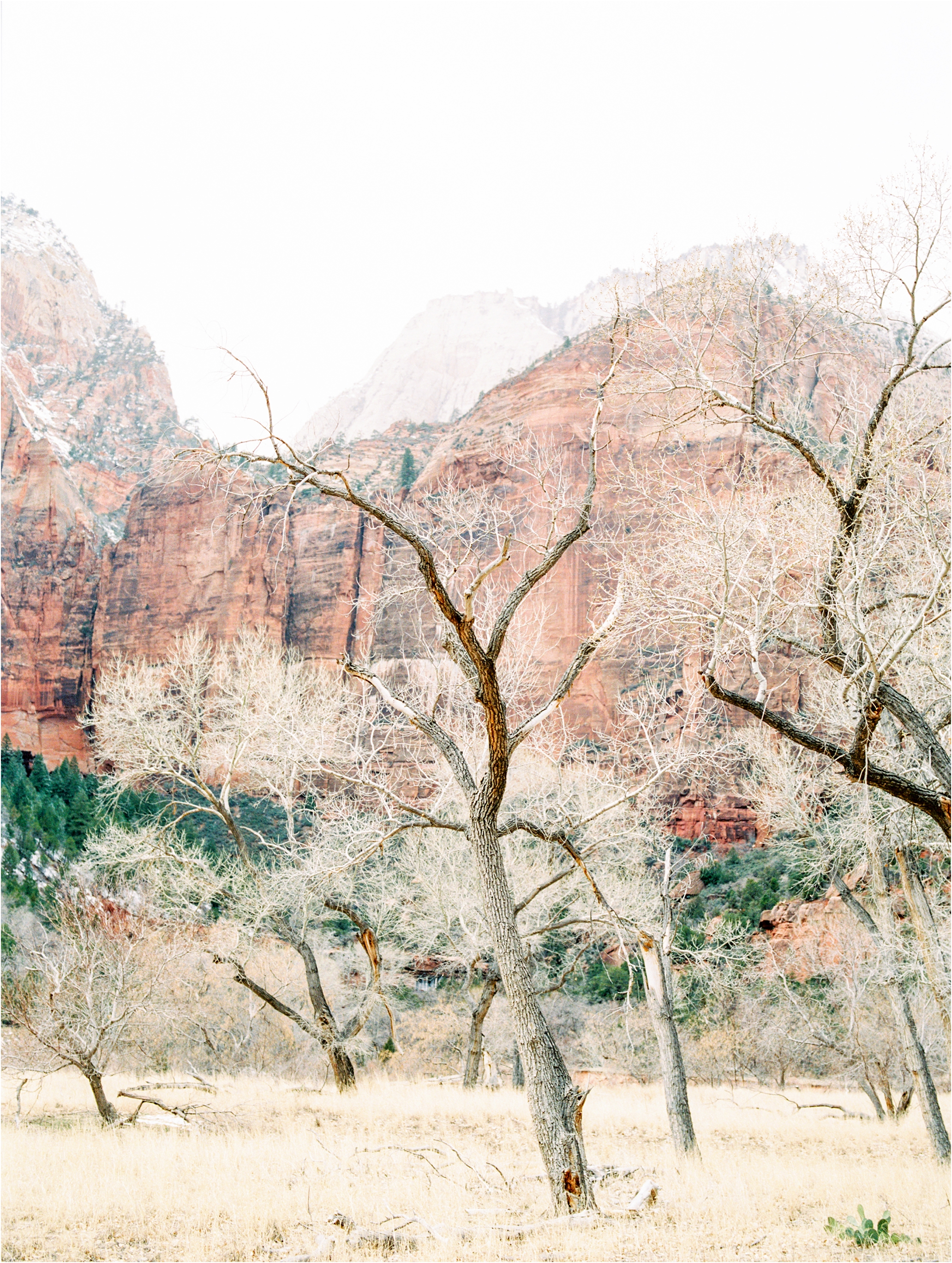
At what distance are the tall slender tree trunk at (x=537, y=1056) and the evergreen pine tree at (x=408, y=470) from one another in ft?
173

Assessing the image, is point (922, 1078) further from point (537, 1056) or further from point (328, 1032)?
point (328, 1032)

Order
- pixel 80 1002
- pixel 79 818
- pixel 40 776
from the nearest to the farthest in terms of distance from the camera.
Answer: pixel 80 1002 < pixel 79 818 < pixel 40 776

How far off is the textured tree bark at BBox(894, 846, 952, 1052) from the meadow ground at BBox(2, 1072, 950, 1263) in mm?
2010

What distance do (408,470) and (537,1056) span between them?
55.8 metres

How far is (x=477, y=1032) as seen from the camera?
16.5m

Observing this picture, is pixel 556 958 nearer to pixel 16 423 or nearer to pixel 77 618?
pixel 77 618

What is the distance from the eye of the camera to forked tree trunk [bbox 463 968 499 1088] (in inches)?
635

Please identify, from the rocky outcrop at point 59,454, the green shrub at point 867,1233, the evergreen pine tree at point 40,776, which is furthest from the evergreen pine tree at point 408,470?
the green shrub at point 867,1233

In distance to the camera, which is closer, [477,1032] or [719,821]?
[477,1032]

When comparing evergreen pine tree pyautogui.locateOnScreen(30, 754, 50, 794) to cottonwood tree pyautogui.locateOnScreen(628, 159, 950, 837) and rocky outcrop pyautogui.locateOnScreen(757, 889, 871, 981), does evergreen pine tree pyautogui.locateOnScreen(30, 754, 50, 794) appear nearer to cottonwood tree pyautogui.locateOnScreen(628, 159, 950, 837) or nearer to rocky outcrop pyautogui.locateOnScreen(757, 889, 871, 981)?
rocky outcrop pyautogui.locateOnScreen(757, 889, 871, 981)

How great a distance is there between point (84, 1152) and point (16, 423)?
68641 mm

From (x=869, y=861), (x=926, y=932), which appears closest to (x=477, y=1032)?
(x=869, y=861)

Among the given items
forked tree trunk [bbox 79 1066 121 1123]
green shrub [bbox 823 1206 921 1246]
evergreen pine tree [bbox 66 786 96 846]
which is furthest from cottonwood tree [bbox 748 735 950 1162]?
evergreen pine tree [bbox 66 786 96 846]

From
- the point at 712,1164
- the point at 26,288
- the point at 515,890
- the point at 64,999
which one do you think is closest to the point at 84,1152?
the point at 64,999
